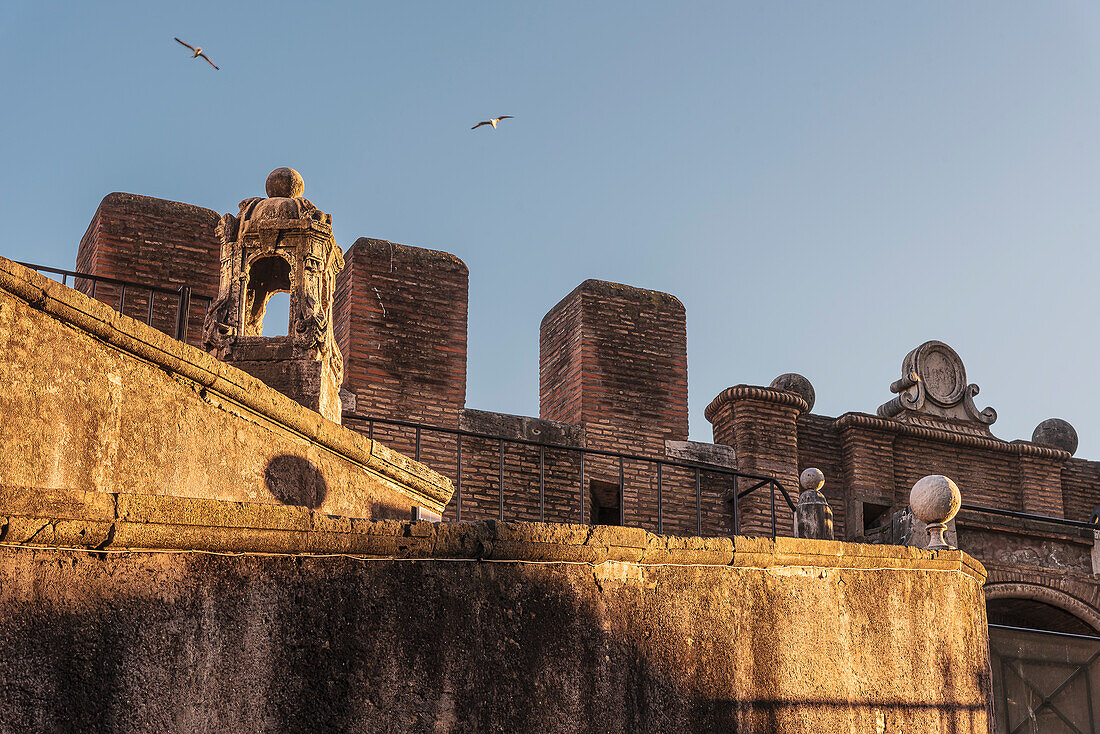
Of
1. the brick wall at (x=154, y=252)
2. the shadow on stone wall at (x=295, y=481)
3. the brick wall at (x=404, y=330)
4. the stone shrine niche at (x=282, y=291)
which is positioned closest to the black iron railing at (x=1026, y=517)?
the brick wall at (x=404, y=330)

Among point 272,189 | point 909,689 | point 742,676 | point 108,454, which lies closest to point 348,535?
point 108,454

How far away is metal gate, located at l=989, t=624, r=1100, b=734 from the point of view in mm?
7875

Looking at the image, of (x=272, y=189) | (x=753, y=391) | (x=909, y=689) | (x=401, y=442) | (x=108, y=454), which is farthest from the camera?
(x=753, y=391)

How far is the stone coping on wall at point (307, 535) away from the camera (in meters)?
3.37

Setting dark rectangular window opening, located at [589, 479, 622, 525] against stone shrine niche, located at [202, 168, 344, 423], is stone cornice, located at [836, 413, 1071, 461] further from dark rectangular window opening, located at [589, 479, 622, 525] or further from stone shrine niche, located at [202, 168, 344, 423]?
stone shrine niche, located at [202, 168, 344, 423]

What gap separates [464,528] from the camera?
4.39 metres

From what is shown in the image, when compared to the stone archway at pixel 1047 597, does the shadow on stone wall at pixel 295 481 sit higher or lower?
higher

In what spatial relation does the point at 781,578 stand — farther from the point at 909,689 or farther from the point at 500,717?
the point at 500,717

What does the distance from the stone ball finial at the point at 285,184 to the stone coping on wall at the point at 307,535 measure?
3607 mm

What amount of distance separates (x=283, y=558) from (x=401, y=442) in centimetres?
542

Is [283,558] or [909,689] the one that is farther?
[909,689]

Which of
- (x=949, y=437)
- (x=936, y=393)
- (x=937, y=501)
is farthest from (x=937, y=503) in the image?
(x=936, y=393)

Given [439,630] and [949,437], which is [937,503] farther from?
[949,437]

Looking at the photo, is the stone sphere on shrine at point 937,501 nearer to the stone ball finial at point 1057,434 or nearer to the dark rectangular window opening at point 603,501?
the dark rectangular window opening at point 603,501
